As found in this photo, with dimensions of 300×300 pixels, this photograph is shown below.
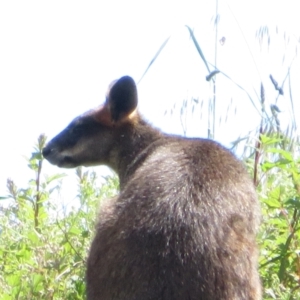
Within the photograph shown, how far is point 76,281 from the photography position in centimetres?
575

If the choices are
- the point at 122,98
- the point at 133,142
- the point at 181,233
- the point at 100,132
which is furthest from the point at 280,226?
the point at 100,132

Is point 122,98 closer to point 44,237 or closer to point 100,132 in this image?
point 100,132

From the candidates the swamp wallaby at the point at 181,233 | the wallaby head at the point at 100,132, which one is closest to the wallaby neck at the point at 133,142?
the wallaby head at the point at 100,132

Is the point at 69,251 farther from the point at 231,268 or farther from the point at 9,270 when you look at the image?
the point at 231,268

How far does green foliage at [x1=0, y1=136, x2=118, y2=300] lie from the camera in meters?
5.72

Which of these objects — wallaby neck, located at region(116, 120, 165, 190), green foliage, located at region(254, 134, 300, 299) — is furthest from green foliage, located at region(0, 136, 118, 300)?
green foliage, located at region(254, 134, 300, 299)

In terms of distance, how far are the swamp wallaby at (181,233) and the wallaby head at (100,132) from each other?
1186 mm

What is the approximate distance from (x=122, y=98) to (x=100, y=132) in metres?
0.29

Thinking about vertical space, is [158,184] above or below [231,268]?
above

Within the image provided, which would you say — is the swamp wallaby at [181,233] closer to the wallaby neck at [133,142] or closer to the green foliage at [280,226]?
the green foliage at [280,226]

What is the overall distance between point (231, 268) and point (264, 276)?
798 mm

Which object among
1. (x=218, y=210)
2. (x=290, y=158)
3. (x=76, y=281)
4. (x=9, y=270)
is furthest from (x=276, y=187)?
(x=9, y=270)

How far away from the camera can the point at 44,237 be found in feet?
19.4

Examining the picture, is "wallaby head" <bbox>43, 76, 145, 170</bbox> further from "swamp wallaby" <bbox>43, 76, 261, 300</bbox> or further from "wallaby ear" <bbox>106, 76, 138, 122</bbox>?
"swamp wallaby" <bbox>43, 76, 261, 300</bbox>
